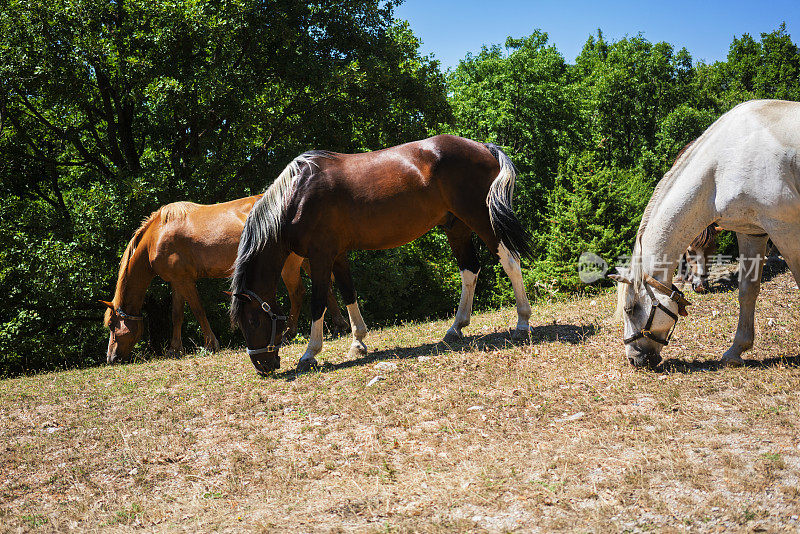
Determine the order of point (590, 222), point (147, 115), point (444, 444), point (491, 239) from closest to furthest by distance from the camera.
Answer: point (444, 444) < point (491, 239) < point (147, 115) < point (590, 222)

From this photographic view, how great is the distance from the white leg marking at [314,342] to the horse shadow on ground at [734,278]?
22.6 ft

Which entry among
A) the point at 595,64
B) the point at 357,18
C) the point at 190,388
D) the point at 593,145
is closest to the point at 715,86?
the point at 595,64

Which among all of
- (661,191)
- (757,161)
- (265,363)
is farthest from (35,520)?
(757,161)

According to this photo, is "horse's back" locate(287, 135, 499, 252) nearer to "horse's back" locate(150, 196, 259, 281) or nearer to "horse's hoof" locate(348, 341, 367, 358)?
"horse's hoof" locate(348, 341, 367, 358)

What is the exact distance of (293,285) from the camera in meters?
11.0

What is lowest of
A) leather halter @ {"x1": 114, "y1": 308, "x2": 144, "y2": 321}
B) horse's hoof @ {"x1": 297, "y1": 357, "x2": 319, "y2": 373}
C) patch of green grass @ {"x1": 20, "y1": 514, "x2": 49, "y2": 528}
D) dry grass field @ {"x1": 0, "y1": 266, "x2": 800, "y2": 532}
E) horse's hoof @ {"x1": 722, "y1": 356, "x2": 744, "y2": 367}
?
patch of green grass @ {"x1": 20, "y1": 514, "x2": 49, "y2": 528}

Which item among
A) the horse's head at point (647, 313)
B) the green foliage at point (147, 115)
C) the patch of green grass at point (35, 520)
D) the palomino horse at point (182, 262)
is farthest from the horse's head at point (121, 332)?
the horse's head at point (647, 313)

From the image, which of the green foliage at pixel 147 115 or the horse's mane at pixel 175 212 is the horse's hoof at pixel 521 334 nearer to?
the horse's mane at pixel 175 212

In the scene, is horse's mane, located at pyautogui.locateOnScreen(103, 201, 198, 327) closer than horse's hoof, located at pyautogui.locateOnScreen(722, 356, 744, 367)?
No

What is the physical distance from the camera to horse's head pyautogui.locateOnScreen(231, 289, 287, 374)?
25.6 feet

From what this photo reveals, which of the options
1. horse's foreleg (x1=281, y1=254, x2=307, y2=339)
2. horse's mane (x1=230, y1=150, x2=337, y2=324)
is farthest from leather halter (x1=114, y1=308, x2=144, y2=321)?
horse's mane (x1=230, y1=150, x2=337, y2=324)

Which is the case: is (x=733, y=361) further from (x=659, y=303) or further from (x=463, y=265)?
(x=463, y=265)

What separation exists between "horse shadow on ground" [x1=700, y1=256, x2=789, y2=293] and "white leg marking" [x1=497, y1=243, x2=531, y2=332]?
14.2ft

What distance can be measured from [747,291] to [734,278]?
4949 millimetres
